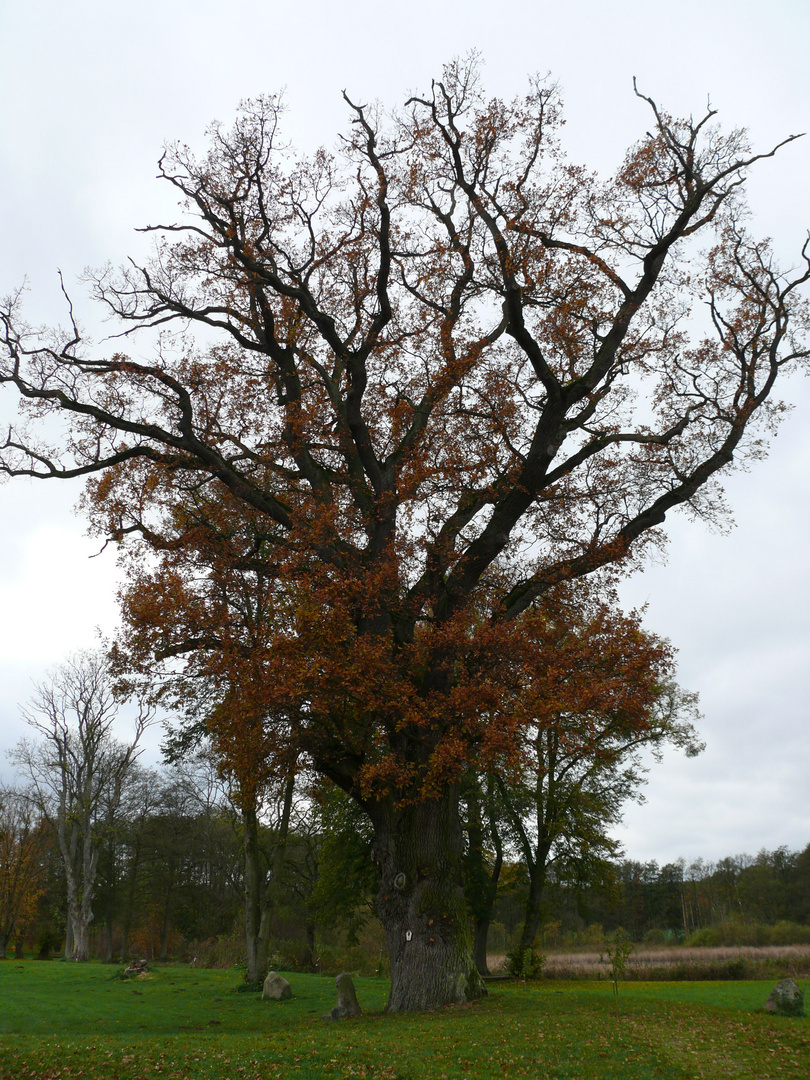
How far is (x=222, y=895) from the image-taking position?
156 feet

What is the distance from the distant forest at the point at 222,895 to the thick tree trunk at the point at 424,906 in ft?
51.4

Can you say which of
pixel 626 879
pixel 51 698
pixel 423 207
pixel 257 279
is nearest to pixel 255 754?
pixel 257 279

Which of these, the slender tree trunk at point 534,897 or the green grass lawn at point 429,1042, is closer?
the green grass lawn at point 429,1042

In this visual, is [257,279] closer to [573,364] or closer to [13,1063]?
[573,364]

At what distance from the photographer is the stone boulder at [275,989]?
62.2 feet

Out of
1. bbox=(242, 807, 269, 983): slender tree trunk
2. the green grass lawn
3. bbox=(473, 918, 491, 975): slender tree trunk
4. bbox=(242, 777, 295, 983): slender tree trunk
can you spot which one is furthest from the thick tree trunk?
bbox=(473, 918, 491, 975): slender tree trunk

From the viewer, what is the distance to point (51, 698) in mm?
38625

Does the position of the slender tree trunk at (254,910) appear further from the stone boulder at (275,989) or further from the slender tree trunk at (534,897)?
the slender tree trunk at (534,897)

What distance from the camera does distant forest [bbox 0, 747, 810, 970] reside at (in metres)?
34.4

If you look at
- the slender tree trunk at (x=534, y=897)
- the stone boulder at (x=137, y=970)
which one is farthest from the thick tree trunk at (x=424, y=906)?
the stone boulder at (x=137, y=970)

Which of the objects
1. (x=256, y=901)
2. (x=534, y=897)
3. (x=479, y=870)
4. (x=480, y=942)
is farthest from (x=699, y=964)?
(x=256, y=901)

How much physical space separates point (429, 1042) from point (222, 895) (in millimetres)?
43195

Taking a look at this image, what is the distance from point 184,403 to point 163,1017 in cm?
1309

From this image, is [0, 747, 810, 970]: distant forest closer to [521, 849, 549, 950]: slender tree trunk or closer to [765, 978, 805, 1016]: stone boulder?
[521, 849, 549, 950]: slender tree trunk
